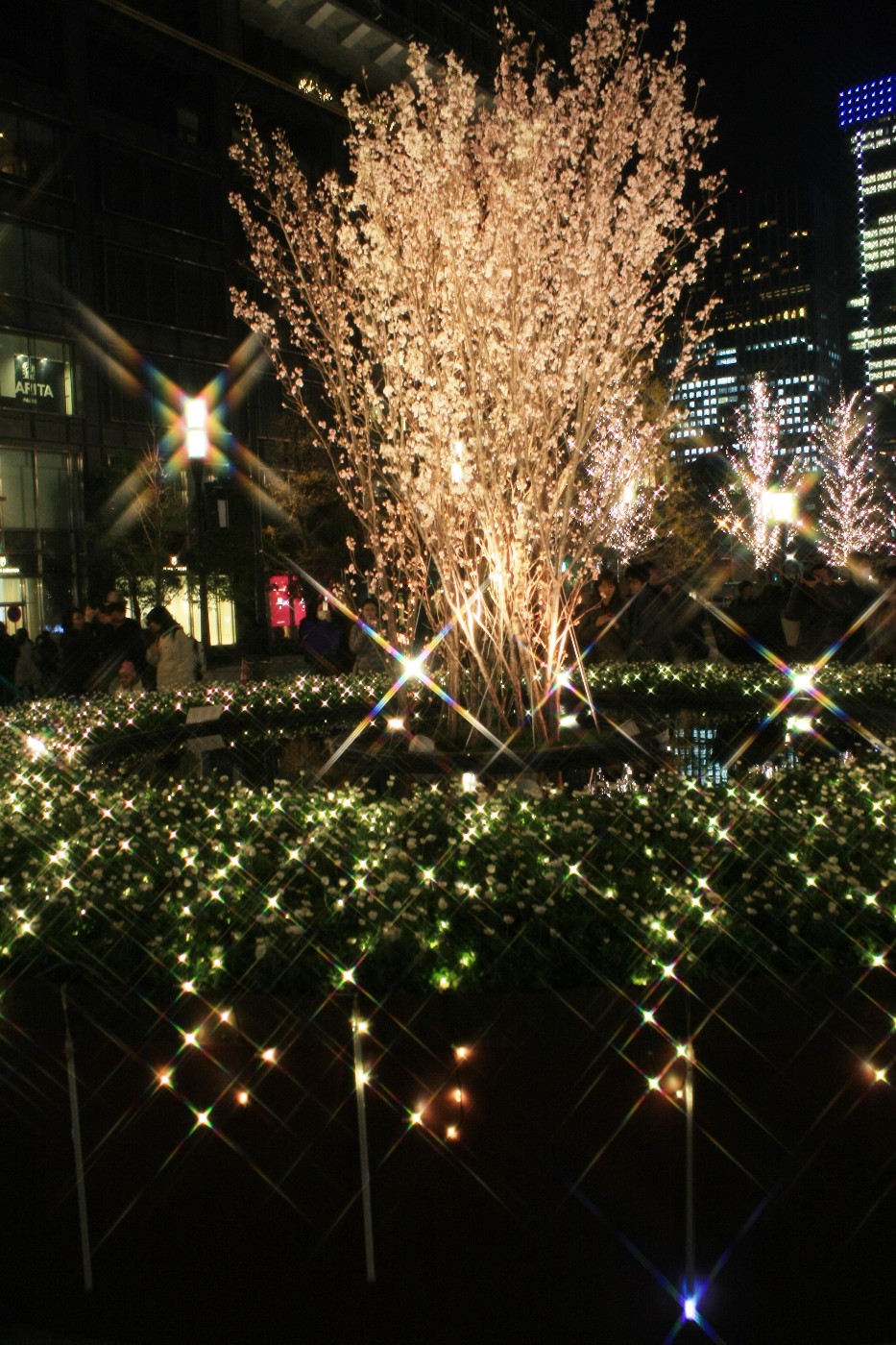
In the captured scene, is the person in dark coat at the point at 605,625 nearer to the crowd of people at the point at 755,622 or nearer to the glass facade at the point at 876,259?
the crowd of people at the point at 755,622

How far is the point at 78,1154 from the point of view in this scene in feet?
12.2

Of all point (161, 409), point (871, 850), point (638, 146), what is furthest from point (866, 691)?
point (161, 409)

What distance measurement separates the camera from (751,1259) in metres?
3.37

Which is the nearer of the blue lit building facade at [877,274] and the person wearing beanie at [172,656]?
the person wearing beanie at [172,656]

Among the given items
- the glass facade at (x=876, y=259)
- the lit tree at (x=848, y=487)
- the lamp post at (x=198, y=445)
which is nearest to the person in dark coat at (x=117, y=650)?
the lamp post at (x=198, y=445)

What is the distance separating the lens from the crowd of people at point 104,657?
1337 centimetres

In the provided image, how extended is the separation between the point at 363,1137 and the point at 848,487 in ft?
216

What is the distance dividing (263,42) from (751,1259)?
47247 millimetres

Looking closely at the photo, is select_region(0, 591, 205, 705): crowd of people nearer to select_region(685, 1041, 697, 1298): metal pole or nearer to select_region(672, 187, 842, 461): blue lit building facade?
select_region(685, 1041, 697, 1298): metal pole

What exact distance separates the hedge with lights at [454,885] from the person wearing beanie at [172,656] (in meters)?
7.03

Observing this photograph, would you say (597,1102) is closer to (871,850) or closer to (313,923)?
(313,923)

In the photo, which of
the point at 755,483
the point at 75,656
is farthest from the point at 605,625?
the point at 755,483

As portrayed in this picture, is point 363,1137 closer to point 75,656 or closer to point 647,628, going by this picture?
point 647,628

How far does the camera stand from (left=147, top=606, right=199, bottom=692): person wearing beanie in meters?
13.3
